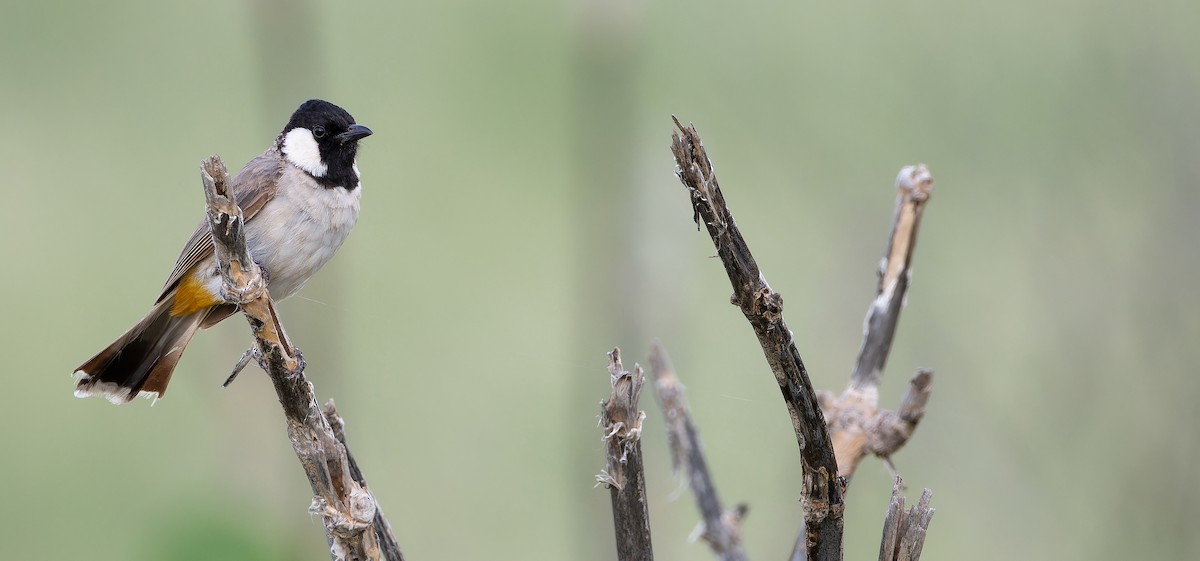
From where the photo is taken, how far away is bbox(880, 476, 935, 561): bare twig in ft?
3.60

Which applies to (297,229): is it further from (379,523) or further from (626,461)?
(626,461)

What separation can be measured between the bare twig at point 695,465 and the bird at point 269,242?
0.82m

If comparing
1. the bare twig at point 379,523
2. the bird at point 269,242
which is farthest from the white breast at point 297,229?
the bare twig at point 379,523

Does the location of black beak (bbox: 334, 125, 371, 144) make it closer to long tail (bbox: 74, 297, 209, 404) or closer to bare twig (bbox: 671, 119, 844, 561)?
long tail (bbox: 74, 297, 209, 404)


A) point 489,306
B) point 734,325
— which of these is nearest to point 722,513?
point 734,325

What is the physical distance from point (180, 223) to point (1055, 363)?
9.40ft

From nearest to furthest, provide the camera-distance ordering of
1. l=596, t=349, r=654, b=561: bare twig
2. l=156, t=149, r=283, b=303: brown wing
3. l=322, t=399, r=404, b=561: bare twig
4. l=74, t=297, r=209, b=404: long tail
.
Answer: l=596, t=349, r=654, b=561: bare twig → l=322, t=399, r=404, b=561: bare twig → l=74, t=297, r=209, b=404: long tail → l=156, t=149, r=283, b=303: brown wing

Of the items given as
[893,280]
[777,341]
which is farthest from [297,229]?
[777,341]

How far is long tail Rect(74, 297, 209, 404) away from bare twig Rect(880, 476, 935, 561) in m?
1.34

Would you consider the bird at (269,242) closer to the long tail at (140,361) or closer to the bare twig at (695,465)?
the long tail at (140,361)

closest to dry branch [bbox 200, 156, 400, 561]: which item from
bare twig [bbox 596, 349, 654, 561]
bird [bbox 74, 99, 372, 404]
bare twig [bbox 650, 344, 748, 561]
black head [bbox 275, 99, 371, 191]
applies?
bare twig [bbox 596, 349, 654, 561]

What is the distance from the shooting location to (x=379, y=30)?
4.15 metres

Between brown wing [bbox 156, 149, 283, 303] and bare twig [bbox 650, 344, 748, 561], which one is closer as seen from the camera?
bare twig [bbox 650, 344, 748, 561]

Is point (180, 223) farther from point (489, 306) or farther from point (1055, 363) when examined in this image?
point (1055, 363)
